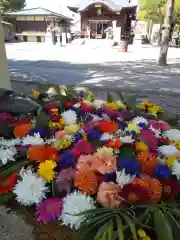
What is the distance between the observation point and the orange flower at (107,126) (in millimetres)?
1475

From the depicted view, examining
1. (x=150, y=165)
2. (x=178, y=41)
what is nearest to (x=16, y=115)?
(x=150, y=165)

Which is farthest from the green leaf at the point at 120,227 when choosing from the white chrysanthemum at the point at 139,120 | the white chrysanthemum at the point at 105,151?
the white chrysanthemum at the point at 139,120

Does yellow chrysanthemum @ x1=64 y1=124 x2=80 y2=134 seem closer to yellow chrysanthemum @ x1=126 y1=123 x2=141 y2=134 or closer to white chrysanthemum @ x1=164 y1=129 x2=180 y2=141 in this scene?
yellow chrysanthemum @ x1=126 y1=123 x2=141 y2=134

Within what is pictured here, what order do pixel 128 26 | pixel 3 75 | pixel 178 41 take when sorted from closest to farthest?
1. pixel 3 75
2. pixel 128 26
3. pixel 178 41

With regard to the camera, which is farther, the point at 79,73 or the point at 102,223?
the point at 79,73

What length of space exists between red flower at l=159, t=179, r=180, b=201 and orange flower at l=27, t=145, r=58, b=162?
1.63 ft

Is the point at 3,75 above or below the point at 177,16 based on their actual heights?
below

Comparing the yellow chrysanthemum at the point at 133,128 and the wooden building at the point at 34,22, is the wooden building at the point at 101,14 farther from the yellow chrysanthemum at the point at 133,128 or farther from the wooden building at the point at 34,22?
the yellow chrysanthemum at the point at 133,128

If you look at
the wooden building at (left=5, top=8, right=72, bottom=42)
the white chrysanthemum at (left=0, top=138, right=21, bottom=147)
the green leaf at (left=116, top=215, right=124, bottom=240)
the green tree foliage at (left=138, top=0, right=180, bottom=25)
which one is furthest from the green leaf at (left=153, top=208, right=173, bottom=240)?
the wooden building at (left=5, top=8, right=72, bottom=42)

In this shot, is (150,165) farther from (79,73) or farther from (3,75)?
(79,73)

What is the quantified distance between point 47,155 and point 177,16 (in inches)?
818

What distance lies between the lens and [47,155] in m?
1.21

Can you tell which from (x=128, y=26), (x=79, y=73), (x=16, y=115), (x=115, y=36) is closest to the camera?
(x=16, y=115)

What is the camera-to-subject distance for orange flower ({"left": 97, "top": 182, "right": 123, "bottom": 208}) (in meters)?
0.96
